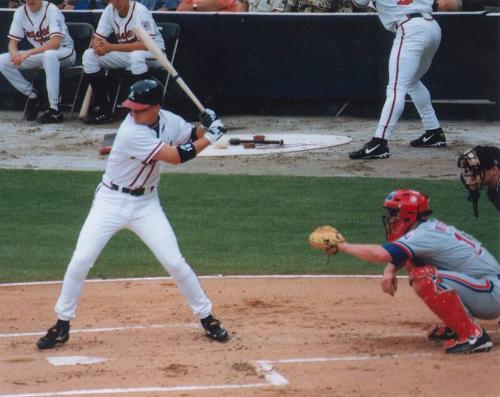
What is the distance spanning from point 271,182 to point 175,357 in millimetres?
5718

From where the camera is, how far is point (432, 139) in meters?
14.8

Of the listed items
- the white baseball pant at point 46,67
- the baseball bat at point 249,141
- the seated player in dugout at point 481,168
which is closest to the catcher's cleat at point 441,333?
the seated player in dugout at point 481,168

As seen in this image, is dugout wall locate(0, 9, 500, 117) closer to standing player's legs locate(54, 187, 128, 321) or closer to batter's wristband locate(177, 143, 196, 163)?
batter's wristband locate(177, 143, 196, 163)

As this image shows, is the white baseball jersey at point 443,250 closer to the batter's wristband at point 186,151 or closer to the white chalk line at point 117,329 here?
the batter's wristband at point 186,151

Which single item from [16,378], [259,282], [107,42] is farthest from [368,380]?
[107,42]

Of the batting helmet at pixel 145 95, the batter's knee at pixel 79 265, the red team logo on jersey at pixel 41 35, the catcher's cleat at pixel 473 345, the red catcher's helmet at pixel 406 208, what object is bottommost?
the red team logo on jersey at pixel 41 35

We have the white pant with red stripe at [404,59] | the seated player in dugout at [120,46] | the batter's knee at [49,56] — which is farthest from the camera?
the batter's knee at [49,56]

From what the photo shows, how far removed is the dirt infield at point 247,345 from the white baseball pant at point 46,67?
6.98 m

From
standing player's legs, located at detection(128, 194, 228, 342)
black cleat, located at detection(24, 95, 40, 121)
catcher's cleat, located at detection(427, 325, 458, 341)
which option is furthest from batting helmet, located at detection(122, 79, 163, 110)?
black cleat, located at detection(24, 95, 40, 121)

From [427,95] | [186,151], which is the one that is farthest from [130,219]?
[427,95]

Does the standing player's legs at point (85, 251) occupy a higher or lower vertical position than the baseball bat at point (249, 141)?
higher

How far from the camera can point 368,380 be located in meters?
7.32

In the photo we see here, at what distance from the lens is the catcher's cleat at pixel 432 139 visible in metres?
14.7

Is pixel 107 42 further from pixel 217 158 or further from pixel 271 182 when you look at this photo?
pixel 271 182
